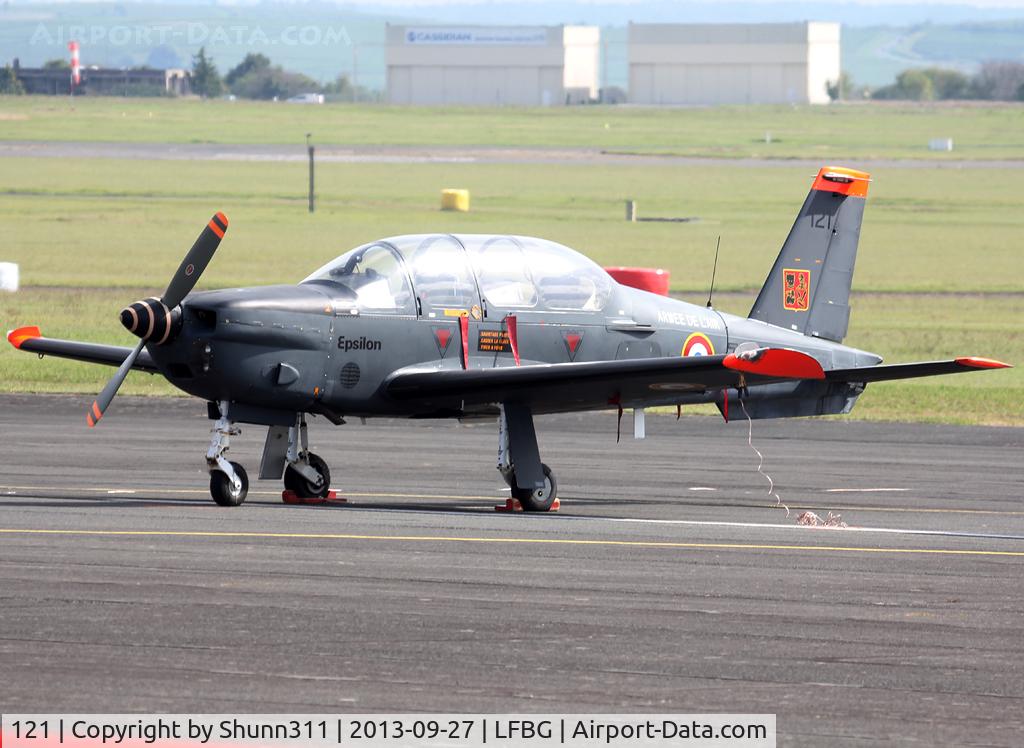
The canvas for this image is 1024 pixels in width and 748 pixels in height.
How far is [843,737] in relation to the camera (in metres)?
8.23

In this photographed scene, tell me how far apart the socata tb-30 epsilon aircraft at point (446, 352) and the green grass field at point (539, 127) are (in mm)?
75260

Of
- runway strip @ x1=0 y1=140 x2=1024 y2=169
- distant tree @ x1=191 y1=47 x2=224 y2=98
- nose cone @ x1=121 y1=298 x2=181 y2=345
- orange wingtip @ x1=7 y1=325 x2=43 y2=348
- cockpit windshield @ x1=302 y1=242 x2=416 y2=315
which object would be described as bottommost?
orange wingtip @ x1=7 y1=325 x2=43 y2=348

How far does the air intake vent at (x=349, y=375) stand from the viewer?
1580 cm

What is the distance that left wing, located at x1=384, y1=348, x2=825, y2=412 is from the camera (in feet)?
50.1

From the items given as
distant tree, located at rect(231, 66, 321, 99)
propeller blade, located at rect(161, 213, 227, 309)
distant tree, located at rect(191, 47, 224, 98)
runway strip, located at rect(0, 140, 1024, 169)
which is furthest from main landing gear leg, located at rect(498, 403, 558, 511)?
distant tree, located at rect(231, 66, 321, 99)

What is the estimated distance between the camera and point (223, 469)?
50.3 ft

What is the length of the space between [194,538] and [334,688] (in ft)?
15.5

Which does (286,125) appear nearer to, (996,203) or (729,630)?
(996,203)

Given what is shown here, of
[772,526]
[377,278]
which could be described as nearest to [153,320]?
[377,278]

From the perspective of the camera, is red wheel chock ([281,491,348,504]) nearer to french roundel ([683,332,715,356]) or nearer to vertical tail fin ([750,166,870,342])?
french roundel ([683,332,715,356])

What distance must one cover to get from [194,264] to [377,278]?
5.75ft

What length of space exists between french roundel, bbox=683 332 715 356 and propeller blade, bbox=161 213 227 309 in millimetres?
4973

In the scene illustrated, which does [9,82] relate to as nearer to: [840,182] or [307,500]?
[840,182]

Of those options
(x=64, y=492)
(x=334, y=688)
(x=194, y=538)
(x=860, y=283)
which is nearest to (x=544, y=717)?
(x=334, y=688)
